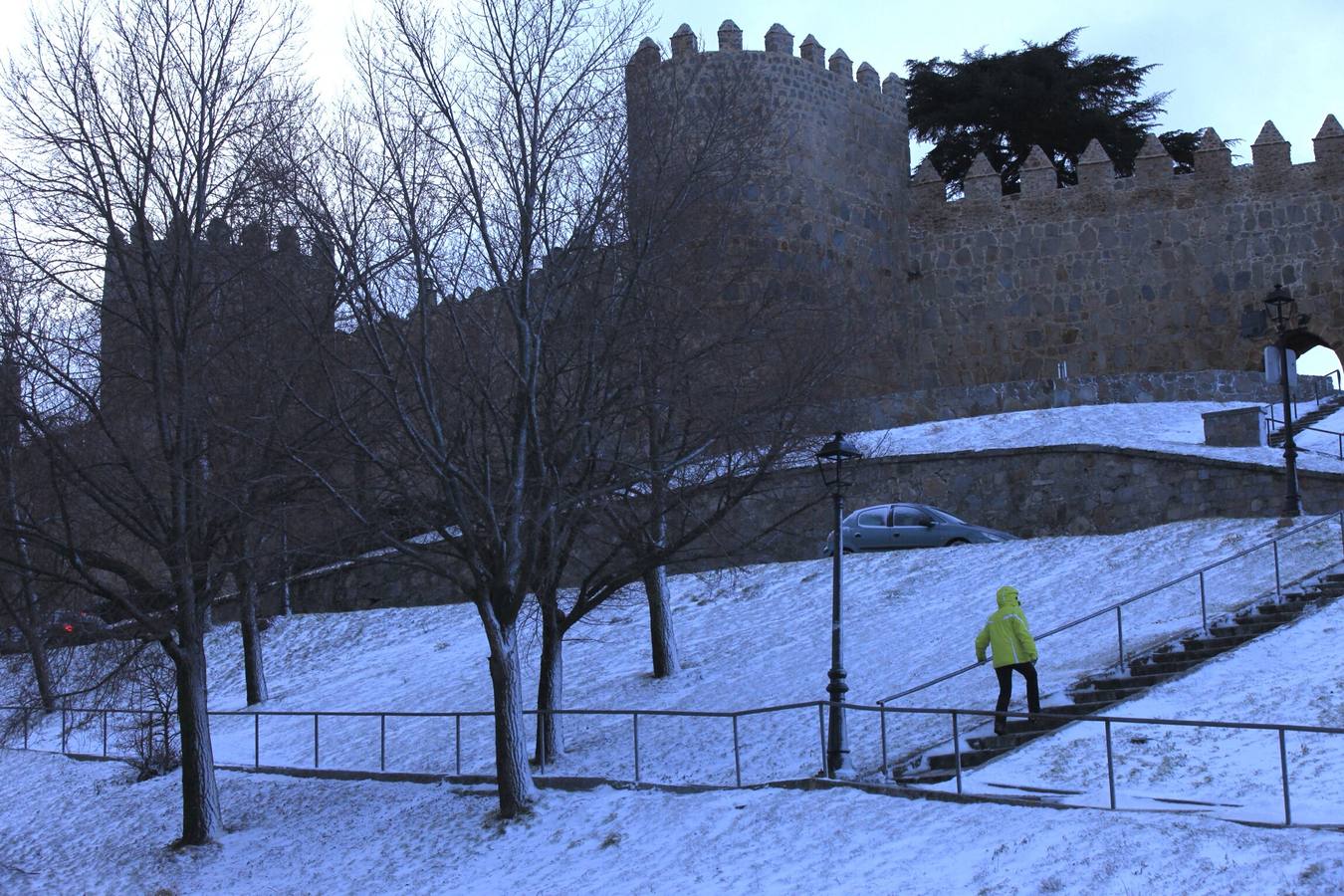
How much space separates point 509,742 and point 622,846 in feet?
7.53

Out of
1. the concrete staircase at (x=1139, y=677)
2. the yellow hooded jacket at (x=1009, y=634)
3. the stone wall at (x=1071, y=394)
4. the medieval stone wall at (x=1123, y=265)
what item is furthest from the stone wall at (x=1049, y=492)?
the medieval stone wall at (x=1123, y=265)

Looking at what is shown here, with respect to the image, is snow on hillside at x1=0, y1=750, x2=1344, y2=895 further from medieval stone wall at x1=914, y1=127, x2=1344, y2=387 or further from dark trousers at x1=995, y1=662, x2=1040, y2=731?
medieval stone wall at x1=914, y1=127, x2=1344, y2=387

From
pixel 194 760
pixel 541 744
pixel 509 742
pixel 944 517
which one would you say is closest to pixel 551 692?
pixel 541 744

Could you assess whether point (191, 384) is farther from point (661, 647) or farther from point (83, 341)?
point (661, 647)

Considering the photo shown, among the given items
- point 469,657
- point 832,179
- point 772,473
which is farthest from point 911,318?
point 772,473

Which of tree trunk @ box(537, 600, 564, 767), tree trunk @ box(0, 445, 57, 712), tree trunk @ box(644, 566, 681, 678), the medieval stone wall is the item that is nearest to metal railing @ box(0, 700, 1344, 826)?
tree trunk @ box(537, 600, 564, 767)

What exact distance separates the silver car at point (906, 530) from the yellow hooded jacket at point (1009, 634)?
32.0 feet

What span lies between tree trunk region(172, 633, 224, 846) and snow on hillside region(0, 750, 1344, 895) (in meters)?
0.28

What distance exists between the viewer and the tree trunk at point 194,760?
721 inches

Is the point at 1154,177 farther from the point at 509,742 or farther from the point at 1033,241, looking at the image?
the point at 509,742

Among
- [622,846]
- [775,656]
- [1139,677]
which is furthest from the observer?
[775,656]

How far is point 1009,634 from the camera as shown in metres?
15.4

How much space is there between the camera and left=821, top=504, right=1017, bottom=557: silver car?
25.5 meters

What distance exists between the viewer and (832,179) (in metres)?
36.6
